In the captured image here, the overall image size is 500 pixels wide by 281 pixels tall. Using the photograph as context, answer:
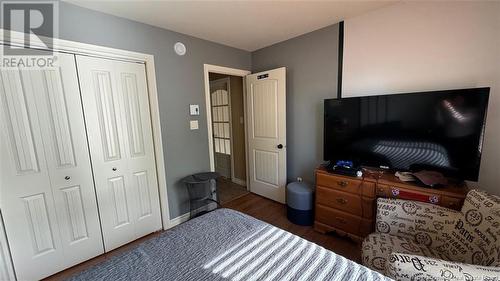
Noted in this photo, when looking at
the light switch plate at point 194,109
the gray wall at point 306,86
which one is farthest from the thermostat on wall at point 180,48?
the gray wall at point 306,86

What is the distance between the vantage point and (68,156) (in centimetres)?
180

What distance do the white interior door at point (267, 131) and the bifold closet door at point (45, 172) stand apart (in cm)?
209

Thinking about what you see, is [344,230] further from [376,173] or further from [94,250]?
[94,250]

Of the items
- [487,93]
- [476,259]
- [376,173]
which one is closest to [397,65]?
[487,93]

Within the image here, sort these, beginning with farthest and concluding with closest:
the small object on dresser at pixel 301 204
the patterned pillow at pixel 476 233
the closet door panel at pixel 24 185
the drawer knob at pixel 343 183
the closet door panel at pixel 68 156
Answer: the small object on dresser at pixel 301 204
the drawer knob at pixel 343 183
the closet door panel at pixel 68 156
the closet door panel at pixel 24 185
the patterned pillow at pixel 476 233

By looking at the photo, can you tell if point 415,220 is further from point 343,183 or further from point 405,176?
point 343,183

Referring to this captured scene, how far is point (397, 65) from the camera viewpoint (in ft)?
6.55

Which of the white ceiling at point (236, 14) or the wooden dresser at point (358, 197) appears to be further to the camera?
the white ceiling at point (236, 14)

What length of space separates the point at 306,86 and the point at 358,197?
1517 millimetres

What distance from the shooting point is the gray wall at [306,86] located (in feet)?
8.07

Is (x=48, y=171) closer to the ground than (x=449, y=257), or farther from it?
farther from it

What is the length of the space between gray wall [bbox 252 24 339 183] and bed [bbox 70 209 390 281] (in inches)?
66.6

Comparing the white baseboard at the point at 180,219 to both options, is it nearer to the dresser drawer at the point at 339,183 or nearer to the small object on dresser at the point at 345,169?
the dresser drawer at the point at 339,183

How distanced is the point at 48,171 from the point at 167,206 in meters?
1.17
